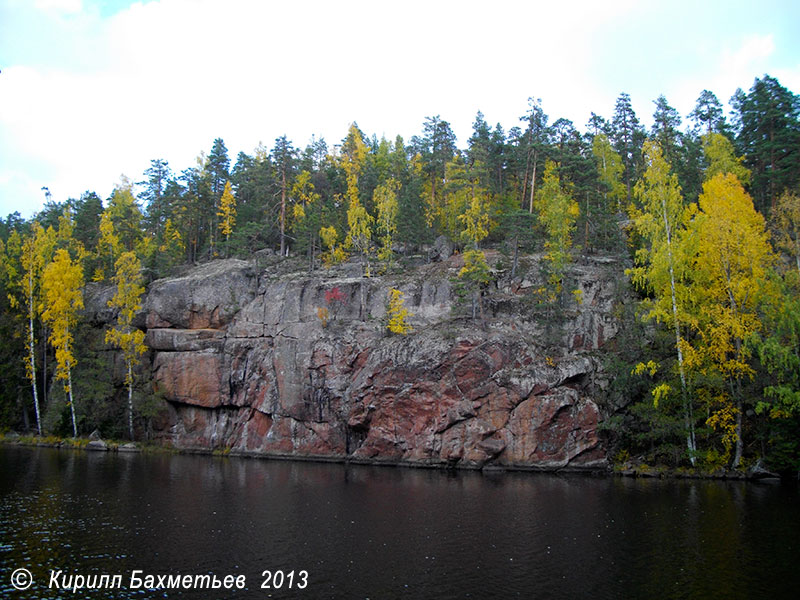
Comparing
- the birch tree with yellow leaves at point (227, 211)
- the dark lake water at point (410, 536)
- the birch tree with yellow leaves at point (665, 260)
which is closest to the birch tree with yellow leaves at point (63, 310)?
the birch tree with yellow leaves at point (227, 211)

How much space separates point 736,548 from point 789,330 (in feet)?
63.1

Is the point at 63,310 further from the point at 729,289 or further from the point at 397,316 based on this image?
the point at 729,289

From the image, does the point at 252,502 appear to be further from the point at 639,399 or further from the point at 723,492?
the point at 639,399

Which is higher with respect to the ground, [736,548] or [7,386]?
[7,386]

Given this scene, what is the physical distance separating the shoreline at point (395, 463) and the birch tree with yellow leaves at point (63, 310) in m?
3.74

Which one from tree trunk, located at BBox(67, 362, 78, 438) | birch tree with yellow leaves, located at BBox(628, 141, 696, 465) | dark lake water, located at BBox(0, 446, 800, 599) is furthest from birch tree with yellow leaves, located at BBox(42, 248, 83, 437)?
birch tree with yellow leaves, located at BBox(628, 141, 696, 465)

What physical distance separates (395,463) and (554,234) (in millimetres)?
27423

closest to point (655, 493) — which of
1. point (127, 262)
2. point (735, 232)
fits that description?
point (735, 232)

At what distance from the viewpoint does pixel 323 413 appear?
1948 inches

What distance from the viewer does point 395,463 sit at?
149ft

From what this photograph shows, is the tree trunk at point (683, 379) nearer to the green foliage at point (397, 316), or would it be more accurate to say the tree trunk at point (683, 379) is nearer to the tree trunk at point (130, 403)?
the green foliage at point (397, 316)

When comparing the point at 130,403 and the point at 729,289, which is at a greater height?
the point at 729,289

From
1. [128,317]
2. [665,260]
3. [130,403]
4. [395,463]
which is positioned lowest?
[395,463]

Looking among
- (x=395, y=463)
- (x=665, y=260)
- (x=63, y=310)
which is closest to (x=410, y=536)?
(x=395, y=463)
